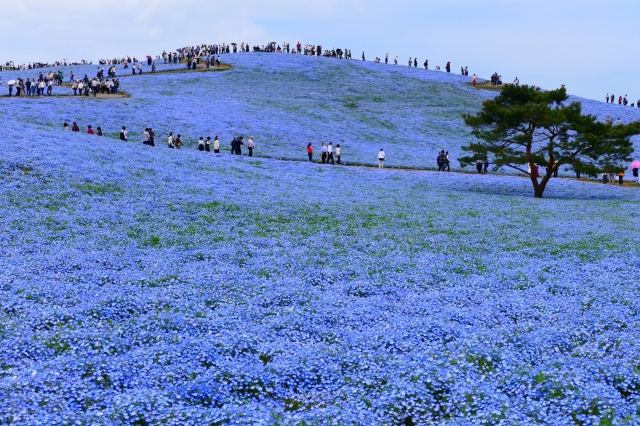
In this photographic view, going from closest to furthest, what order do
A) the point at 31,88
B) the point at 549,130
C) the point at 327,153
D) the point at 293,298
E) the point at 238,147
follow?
the point at 293,298 → the point at 549,130 → the point at 238,147 → the point at 327,153 → the point at 31,88

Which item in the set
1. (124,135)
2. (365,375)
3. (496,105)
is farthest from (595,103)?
(365,375)

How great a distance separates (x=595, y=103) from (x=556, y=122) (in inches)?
2366

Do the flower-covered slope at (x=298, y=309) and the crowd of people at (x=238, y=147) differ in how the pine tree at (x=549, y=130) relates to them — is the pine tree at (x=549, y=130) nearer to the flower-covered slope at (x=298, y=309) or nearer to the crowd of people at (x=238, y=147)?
the crowd of people at (x=238, y=147)

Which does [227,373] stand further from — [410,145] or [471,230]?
[410,145]

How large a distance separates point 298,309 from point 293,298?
93 centimetres

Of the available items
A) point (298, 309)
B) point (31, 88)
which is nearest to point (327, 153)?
point (298, 309)

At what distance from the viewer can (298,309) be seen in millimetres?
12898

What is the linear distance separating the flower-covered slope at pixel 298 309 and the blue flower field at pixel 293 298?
0.18 ft

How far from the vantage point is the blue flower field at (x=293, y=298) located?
850 cm

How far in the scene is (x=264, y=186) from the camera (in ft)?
106

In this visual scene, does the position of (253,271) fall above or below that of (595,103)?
below

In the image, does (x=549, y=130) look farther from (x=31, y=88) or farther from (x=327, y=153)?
(x=31, y=88)

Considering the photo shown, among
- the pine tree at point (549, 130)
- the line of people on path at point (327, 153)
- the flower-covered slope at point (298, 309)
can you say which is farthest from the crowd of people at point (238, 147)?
the flower-covered slope at point (298, 309)

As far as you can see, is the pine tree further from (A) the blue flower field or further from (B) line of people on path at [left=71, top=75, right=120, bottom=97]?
(B) line of people on path at [left=71, top=75, right=120, bottom=97]
